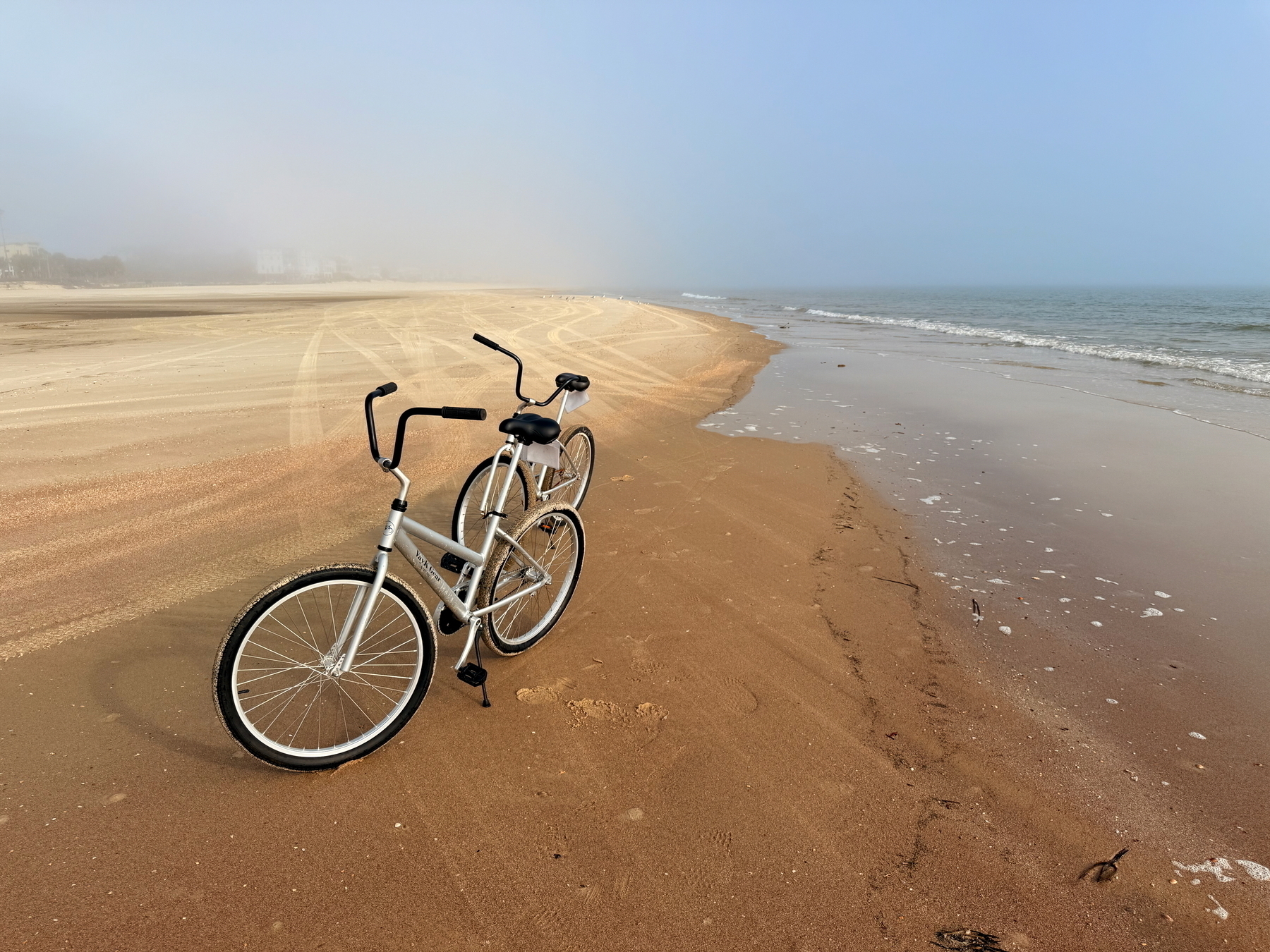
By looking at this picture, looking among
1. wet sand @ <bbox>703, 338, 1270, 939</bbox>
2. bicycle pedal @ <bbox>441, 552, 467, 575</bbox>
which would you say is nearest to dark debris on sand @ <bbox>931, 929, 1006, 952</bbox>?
→ wet sand @ <bbox>703, 338, 1270, 939</bbox>

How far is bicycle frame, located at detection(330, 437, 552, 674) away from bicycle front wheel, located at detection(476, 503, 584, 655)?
3 centimetres

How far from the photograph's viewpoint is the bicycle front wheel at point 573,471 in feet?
14.4

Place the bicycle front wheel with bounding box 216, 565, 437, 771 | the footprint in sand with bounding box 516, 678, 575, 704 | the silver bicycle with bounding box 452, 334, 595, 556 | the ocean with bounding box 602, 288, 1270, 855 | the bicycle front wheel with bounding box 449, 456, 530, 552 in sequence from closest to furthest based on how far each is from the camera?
the bicycle front wheel with bounding box 216, 565, 437, 771, the ocean with bounding box 602, 288, 1270, 855, the footprint in sand with bounding box 516, 678, 575, 704, the silver bicycle with bounding box 452, 334, 595, 556, the bicycle front wheel with bounding box 449, 456, 530, 552

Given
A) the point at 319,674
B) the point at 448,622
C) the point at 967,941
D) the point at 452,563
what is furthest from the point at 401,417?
the point at 967,941

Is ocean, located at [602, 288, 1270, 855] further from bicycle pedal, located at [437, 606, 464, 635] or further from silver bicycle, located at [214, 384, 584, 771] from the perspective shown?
bicycle pedal, located at [437, 606, 464, 635]

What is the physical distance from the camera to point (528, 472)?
13.2ft

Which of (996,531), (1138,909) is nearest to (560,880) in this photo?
(1138,909)

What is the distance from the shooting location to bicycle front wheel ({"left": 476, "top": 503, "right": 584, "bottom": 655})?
3.10m

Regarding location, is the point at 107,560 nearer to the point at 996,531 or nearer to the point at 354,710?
the point at 354,710

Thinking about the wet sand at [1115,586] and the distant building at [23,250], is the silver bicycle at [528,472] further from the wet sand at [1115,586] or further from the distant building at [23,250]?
the distant building at [23,250]

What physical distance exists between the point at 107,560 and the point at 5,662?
123 centimetres

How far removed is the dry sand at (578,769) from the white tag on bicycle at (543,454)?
957 millimetres

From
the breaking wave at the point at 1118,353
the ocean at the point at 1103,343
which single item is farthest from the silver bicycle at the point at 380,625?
the breaking wave at the point at 1118,353

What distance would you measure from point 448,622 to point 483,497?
3.64 ft
